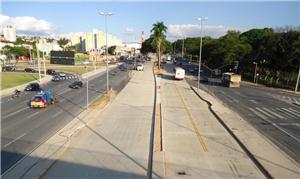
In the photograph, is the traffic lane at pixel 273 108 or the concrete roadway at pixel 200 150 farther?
the traffic lane at pixel 273 108

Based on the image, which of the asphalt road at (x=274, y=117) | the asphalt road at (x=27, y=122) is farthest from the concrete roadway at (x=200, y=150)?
the asphalt road at (x=27, y=122)

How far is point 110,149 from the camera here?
19828mm

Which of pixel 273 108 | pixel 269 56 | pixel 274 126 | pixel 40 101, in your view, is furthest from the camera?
pixel 269 56

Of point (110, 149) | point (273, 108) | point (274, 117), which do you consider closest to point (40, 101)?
point (110, 149)

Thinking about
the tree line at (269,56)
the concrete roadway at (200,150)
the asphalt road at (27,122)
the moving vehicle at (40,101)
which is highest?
the tree line at (269,56)

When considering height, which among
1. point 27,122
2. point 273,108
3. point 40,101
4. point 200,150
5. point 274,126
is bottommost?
point 273,108

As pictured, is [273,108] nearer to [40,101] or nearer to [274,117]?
[274,117]

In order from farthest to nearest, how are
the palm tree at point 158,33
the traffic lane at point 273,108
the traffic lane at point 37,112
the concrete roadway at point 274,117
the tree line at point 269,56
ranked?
the palm tree at point 158,33, the tree line at point 269,56, the traffic lane at point 273,108, the traffic lane at point 37,112, the concrete roadway at point 274,117

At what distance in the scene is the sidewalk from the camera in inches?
634

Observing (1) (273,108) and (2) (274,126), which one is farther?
(1) (273,108)

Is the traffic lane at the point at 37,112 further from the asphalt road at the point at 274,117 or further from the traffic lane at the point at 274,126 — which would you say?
the asphalt road at the point at 274,117

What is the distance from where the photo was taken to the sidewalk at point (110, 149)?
16094mm

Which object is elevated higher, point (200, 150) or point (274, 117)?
point (200, 150)

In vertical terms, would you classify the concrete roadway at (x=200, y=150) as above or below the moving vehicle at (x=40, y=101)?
below
